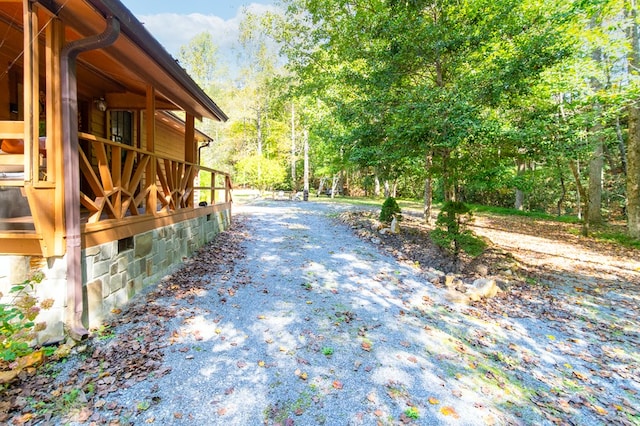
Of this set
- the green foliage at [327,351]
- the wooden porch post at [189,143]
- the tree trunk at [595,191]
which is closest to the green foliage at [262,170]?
the wooden porch post at [189,143]

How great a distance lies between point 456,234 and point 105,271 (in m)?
6.10

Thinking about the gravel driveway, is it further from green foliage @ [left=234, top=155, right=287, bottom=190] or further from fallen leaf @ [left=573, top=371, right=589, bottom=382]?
green foliage @ [left=234, top=155, right=287, bottom=190]

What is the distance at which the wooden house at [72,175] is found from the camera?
298 cm

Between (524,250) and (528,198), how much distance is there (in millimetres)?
16198

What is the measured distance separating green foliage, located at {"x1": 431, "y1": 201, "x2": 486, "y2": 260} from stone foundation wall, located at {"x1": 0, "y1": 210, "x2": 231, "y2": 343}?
524 centimetres

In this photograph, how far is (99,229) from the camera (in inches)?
141

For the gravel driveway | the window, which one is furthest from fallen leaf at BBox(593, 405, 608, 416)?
the window

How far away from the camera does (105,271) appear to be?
372 centimetres

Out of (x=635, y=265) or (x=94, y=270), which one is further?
(x=635, y=265)

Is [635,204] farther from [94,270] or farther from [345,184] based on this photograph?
[345,184]

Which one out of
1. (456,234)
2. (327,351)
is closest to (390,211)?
(456,234)

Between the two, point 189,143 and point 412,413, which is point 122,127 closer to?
point 189,143

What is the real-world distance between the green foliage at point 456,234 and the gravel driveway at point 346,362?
1692 millimetres

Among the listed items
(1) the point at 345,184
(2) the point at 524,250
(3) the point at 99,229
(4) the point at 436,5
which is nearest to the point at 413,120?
(4) the point at 436,5
